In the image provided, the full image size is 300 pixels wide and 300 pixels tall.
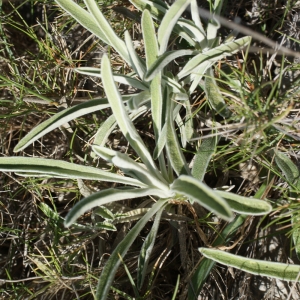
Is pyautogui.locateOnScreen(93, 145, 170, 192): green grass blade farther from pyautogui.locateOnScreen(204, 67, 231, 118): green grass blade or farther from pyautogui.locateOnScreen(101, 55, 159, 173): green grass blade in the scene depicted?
pyautogui.locateOnScreen(204, 67, 231, 118): green grass blade

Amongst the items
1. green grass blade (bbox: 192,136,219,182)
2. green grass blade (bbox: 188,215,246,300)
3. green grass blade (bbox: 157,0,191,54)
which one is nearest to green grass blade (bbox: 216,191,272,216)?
green grass blade (bbox: 192,136,219,182)

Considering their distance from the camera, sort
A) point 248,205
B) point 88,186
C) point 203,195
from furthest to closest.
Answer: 1. point 88,186
2. point 248,205
3. point 203,195

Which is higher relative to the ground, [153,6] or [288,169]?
[153,6]

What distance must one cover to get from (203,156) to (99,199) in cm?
38

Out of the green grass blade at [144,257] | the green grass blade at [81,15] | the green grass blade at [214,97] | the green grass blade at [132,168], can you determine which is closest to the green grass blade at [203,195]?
the green grass blade at [132,168]

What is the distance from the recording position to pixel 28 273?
5.76ft

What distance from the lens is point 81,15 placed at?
1.57 metres

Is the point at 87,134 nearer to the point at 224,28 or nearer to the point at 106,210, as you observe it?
the point at 106,210

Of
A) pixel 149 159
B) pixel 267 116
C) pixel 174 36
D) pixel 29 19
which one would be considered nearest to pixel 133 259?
pixel 149 159

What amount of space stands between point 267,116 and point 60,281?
2.87ft

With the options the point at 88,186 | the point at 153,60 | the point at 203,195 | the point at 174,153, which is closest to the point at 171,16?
the point at 153,60

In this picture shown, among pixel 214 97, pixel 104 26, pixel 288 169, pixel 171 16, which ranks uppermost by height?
pixel 171 16

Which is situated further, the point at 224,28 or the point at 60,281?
the point at 224,28

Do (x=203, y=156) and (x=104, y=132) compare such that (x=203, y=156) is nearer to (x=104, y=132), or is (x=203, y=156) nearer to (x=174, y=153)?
(x=174, y=153)
